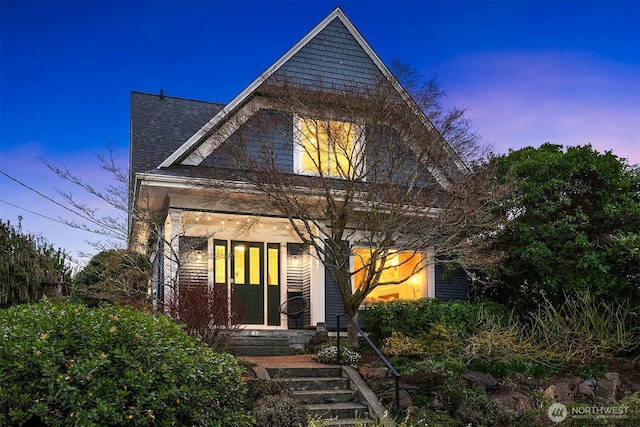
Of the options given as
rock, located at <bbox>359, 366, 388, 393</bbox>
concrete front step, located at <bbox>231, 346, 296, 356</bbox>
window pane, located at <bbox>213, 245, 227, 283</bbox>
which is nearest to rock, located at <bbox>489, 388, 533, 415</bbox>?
rock, located at <bbox>359, 366, 388, 393</bbox>

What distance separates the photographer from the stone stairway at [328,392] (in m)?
8.59

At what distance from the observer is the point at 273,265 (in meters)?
14.1

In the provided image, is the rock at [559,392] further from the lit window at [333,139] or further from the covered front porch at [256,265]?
the covered front porch at [256,265]

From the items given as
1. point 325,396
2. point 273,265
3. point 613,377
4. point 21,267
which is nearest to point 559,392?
point 613,377

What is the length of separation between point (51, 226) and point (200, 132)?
18.8 feet

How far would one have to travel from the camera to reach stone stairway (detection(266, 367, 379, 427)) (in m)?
8.59

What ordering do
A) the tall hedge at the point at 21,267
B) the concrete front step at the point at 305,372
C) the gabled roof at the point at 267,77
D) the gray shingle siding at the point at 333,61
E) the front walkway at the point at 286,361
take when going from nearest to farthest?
the concrete front step at the point at 305,372 → the front walkway at the point at 286,361 → the tall hedge at the point at 21,267 → the gabled roof at the point at 267,77 → the gray shingle siding at the point at 333,61

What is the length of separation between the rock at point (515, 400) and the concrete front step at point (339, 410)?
1.85 meters

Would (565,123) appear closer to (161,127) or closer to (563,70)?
(563,70)

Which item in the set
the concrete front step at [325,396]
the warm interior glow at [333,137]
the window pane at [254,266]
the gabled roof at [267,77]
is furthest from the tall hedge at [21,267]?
the concrete front step at [325,396]

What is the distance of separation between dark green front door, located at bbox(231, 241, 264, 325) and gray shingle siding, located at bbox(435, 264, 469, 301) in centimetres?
413

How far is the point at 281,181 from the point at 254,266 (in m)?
3.18

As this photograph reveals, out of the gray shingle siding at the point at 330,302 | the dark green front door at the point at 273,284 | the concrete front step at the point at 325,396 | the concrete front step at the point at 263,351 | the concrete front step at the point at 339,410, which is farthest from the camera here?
the dark green front door at the point at 273,284

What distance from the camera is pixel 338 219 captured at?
37.9ft
